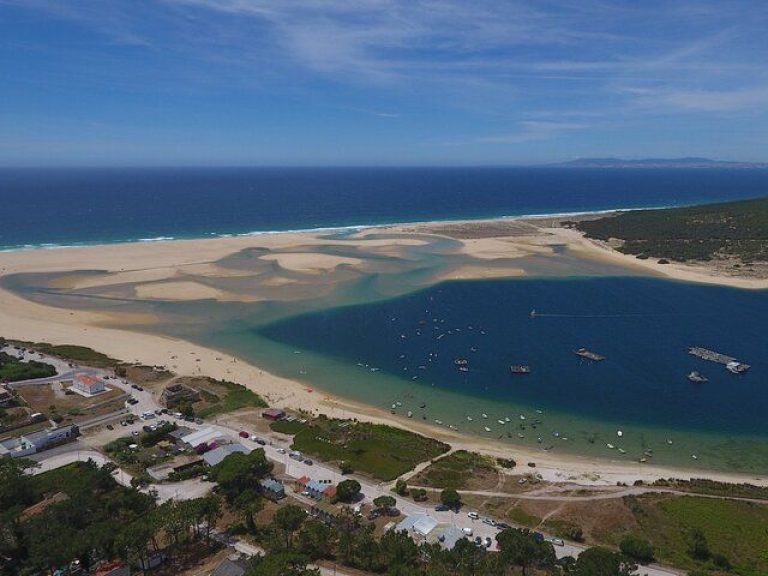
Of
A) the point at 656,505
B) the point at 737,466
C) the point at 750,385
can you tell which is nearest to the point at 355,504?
the point at 656,505

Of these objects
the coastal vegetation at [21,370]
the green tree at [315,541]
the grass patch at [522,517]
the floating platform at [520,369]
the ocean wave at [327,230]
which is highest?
the ocean wave at [327,230]

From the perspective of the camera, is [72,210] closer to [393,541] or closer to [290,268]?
[290,268]

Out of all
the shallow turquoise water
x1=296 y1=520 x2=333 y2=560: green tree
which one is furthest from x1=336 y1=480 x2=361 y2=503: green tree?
the shallow turquoise water

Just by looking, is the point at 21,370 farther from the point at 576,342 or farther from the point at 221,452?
the point at 576,342

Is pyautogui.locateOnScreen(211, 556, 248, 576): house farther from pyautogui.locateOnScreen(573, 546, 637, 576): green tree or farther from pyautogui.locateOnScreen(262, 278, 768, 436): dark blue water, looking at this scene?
pyautogui.locateOnScreen(262, 278, 768, 436): dark blue water

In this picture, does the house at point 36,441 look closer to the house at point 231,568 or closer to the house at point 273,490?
the house at point 273,490

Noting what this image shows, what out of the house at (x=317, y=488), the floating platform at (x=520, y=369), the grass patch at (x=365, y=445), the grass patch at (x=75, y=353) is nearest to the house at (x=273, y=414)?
the grass patch at (x=365, y=445)
